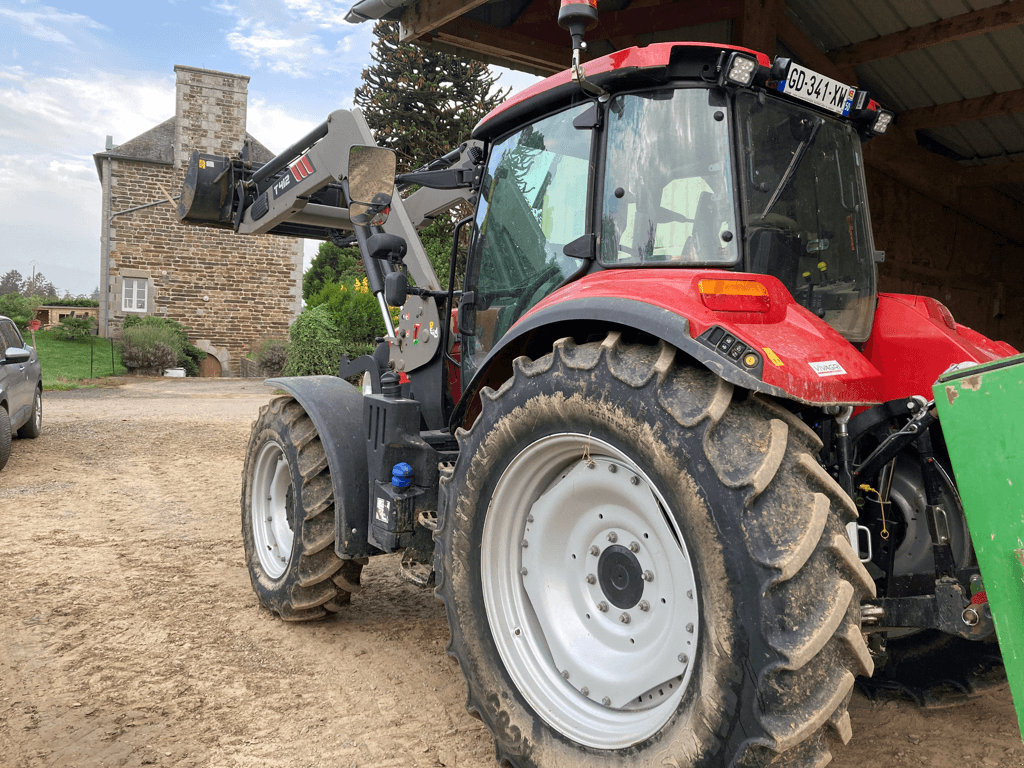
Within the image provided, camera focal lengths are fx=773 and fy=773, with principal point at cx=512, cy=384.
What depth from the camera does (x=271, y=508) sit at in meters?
4.17

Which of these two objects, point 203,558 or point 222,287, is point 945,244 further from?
point 222,287

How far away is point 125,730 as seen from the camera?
2.76 m

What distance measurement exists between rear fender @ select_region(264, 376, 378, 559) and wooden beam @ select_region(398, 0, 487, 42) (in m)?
3.42

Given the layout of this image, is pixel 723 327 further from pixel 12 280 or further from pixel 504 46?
pixel 12 280

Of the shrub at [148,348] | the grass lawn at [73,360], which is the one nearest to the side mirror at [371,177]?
the grass lawn at [73,360]

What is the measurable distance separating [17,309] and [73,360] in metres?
7.87

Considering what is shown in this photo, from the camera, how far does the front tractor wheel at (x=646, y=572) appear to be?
1.77 m

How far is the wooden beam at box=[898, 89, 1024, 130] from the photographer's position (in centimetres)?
676

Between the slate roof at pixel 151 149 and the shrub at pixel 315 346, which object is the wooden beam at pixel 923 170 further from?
the slate roof at pixel 151 149

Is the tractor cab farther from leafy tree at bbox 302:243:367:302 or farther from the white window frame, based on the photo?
leafy tree at bbox 302:243:367:302

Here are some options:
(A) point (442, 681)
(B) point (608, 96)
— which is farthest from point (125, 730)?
(B) point (608, 96)

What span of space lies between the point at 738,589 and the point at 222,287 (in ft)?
85.2

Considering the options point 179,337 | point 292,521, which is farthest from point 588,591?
point 179,337

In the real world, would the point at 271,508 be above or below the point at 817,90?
below
